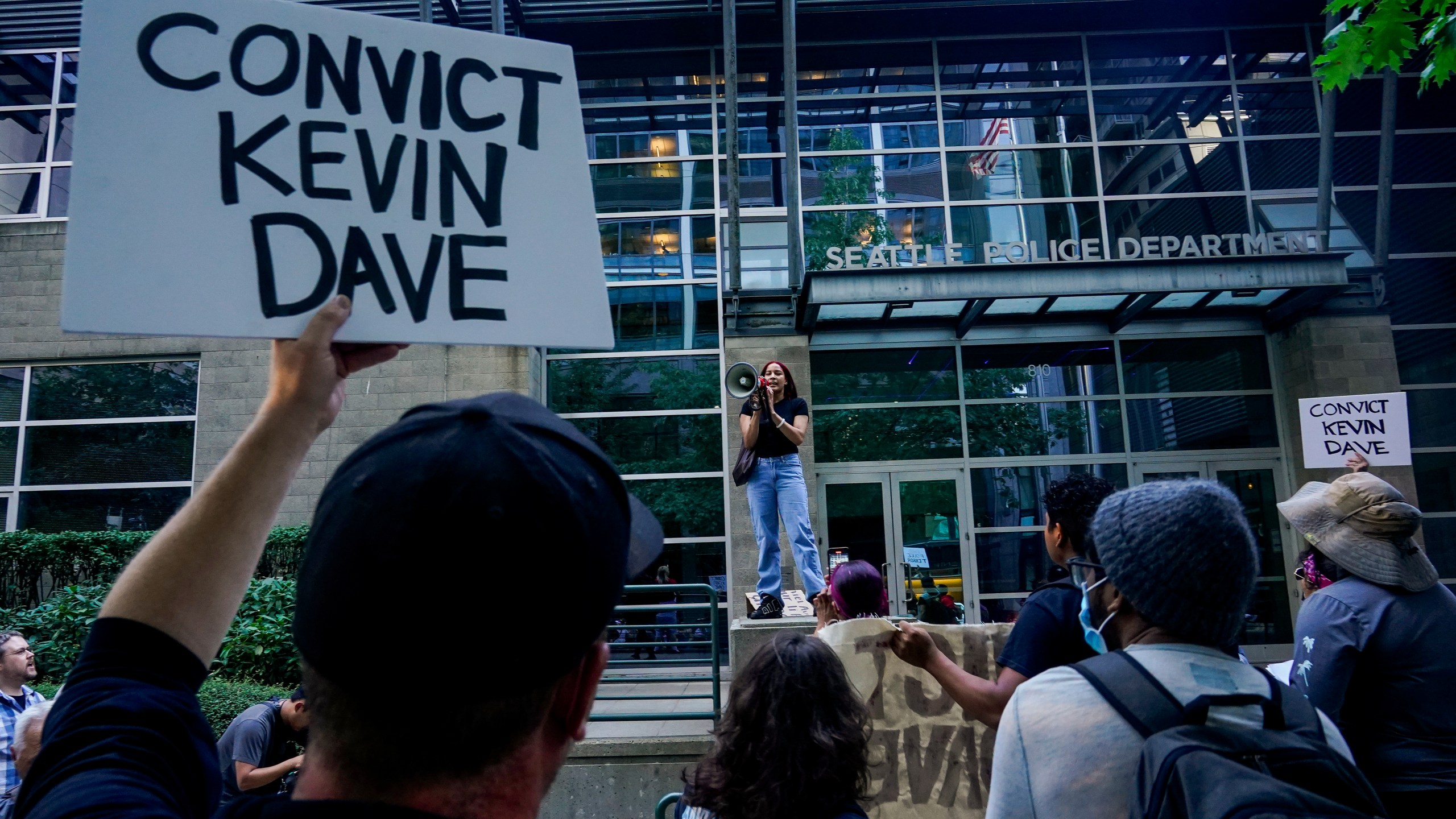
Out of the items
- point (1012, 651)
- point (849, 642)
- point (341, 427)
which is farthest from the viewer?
point (341, 427)

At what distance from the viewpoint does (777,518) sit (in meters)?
7.59

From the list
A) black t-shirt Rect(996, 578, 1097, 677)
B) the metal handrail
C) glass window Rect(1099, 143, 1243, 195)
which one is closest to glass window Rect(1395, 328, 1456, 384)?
glass window Rect(1099, 143, 1243, 195)

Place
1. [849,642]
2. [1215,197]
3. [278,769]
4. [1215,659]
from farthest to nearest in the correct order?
[1215,197] → [278,769] → [849,642] → [1215,659]

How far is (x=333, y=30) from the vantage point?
5.50 ft

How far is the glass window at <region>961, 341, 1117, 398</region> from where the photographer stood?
41.5ft

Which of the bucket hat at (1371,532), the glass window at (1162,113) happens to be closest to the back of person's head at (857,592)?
the bucket hat at (1371,532)

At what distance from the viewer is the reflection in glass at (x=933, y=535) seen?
12.0 metres

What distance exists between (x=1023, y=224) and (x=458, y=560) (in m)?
13.4

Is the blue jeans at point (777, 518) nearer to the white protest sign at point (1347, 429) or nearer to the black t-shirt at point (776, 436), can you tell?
the black t-shirt at point (776, 436)

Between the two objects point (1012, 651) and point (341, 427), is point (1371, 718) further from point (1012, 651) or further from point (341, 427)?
point (341, 427)

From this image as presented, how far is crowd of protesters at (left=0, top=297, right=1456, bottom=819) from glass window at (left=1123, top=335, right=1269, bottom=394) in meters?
10.3

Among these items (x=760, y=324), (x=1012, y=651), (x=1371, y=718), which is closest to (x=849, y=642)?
(x=1012, y=651)

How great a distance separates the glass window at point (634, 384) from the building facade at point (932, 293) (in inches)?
1.6

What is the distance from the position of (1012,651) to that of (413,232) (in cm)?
224
